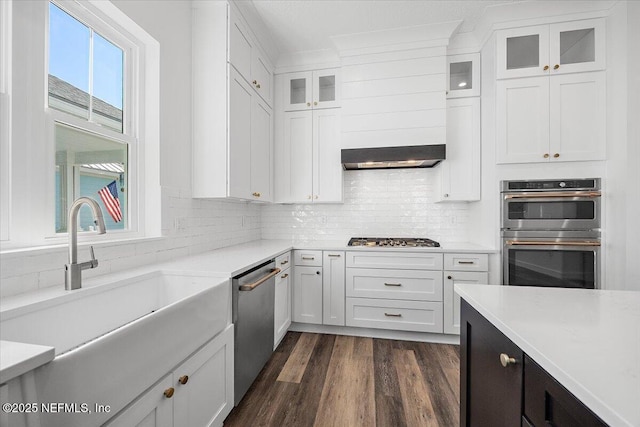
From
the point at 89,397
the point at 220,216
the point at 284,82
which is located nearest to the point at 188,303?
the point at 89,397

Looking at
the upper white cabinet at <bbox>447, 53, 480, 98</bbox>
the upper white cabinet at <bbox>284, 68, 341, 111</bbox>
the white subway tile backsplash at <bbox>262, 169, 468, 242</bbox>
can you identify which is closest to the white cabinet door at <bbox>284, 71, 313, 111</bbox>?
the upper white cabinet at <bbox>284, 68, 341, 111</bbox>

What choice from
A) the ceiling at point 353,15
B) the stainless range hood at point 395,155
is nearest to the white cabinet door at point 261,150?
the ceiling at point 353,15

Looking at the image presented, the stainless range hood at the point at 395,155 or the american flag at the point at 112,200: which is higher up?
the stainless range hood at the point at 395,155

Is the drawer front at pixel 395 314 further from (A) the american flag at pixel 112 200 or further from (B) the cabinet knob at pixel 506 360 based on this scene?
(A) the american flag at pixel 112 200

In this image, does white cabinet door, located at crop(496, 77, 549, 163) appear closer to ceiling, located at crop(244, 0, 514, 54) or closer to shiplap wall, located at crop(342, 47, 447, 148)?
shiplap wall, located at crop(342, 47, 447, 148)

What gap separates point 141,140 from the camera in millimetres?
1871

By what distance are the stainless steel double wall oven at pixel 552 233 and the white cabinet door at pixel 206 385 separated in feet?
7.82

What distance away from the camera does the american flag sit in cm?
166

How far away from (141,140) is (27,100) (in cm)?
65

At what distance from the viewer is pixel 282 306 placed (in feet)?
8.13

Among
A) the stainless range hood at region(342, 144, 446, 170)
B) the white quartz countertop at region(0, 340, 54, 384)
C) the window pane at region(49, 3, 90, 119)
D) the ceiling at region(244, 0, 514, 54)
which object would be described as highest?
the ceiling at region(244, 0, 514, 54)

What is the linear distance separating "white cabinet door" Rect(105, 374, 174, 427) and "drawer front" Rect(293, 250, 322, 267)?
1734mm

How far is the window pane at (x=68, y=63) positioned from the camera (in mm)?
1369

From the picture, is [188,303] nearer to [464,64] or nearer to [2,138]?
[2,138]
